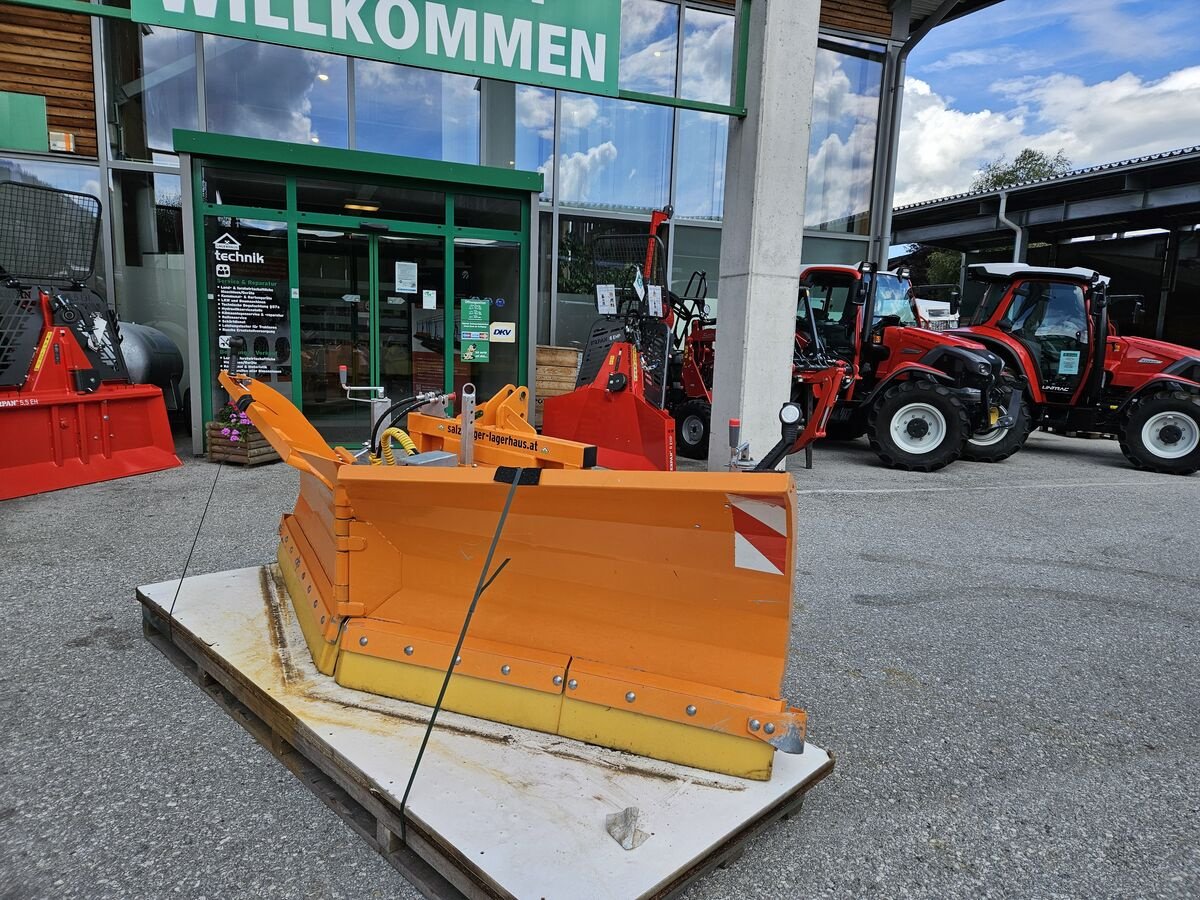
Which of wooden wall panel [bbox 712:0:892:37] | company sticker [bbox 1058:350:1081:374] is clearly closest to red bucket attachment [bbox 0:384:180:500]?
company sticker [bbox 1058:350:1081:374]

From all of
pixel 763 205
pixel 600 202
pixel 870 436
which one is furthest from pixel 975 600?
pixel 600 202

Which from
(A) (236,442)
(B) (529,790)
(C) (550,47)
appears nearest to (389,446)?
(B) (529,790)

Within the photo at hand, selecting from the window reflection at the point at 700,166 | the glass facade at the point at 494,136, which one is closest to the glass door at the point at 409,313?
the glass facade at the point at 494,136

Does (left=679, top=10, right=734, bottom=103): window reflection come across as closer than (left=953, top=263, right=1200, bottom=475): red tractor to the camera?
No

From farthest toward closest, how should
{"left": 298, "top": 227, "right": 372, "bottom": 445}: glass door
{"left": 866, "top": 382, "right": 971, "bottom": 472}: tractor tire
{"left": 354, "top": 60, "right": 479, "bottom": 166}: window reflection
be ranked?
{"left": 354, "top": 60, "right": 479, "bottom": 166}: window reflection → {"left": 866, "top": 382, "right": 971, "bottom": 472}: tractor tire → {"left": 298, "top": 227, "right": 372, "bottom": 445}: glass door

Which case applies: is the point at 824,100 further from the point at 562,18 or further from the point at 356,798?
the point at 356,798

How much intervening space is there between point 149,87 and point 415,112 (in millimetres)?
3109

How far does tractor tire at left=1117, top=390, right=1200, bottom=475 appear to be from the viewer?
855 cm

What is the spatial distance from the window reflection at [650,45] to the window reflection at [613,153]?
1.21 ft

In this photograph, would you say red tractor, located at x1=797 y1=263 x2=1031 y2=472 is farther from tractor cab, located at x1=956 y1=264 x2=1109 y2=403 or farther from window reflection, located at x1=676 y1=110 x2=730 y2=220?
window reflection, located at x1=676 y1=110 x2=730 y2=220

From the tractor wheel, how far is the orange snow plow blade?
7.98 meters

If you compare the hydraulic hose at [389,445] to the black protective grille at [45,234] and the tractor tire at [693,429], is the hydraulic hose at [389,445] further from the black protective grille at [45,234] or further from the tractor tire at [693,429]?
the black protective grille at [45,234]

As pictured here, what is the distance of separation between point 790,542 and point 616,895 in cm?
98

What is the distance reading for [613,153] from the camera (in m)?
10.8
